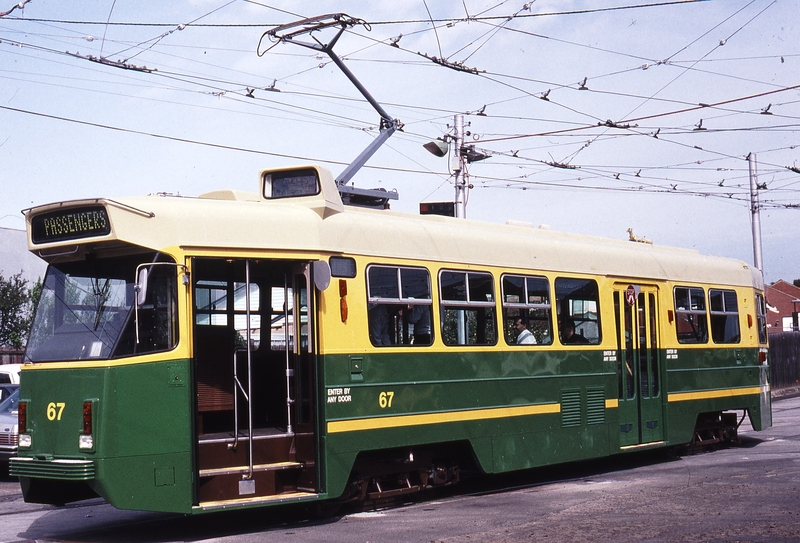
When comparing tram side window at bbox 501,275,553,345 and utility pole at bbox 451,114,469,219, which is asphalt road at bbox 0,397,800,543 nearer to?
tram side window at bbox 501,275,553,345

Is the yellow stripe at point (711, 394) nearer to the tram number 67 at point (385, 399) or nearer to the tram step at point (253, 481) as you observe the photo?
the tram number 67 at point (385, 399)

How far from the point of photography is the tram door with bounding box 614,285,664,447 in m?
14.3

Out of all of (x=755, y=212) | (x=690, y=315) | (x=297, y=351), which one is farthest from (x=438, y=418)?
(x=755, y=212)

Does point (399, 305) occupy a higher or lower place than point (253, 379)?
higher

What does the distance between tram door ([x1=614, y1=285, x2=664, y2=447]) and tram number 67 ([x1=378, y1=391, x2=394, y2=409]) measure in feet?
15.3

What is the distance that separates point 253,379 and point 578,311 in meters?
4.92

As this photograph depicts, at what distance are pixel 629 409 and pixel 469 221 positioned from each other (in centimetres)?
386

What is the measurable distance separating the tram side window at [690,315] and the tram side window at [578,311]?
2201 millimetres

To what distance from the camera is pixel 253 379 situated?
1068 centimetres

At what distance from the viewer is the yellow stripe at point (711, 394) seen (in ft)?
50.3

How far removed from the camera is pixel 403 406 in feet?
35.7

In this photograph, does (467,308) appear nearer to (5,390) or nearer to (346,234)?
(346,234)

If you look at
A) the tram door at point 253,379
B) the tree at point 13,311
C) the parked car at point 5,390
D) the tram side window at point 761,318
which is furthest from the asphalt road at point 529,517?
the tree at point 13,311

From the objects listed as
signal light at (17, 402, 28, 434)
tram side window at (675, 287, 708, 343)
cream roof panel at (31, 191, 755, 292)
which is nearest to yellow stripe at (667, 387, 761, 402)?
tram side window at (675, 287, 708, 343)
